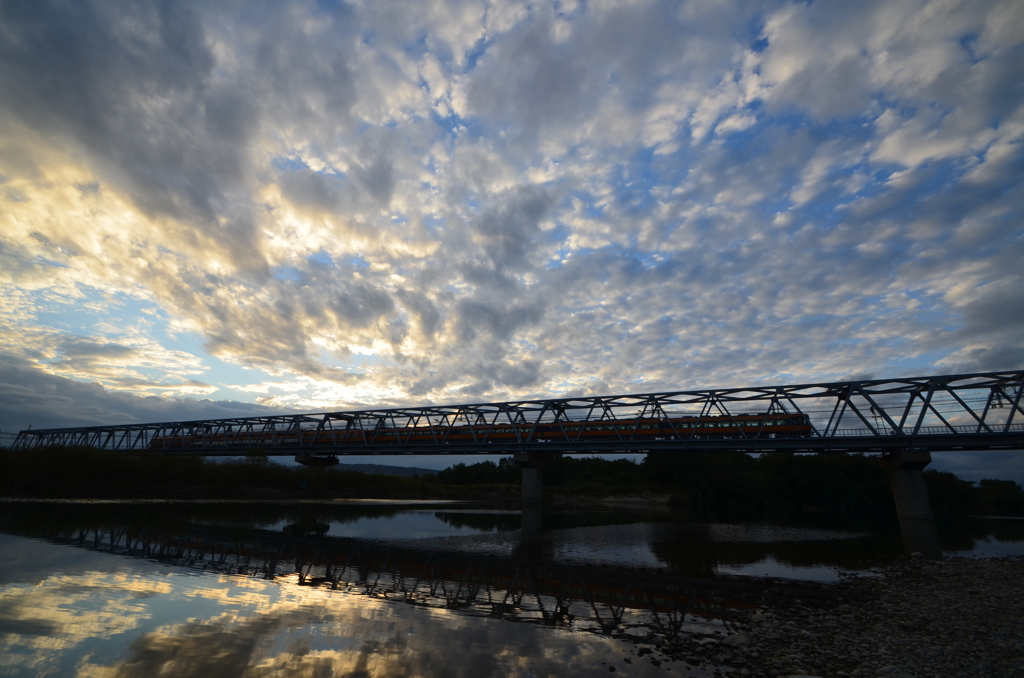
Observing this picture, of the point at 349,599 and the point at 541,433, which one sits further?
the point at 541,433

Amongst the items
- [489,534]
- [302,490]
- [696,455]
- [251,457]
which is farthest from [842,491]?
[251,457]

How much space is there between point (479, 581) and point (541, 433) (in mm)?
42509

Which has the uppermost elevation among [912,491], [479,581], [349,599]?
[912,491]

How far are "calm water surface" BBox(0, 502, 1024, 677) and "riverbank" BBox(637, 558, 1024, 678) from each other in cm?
87

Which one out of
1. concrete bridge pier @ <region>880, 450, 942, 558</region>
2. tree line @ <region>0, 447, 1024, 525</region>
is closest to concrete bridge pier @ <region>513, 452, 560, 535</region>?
tree line @ <region>0, 447, 1024, 525</region>

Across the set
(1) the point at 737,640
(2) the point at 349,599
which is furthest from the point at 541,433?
(1) the point at 737,640

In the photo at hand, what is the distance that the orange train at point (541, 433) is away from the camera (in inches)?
1789

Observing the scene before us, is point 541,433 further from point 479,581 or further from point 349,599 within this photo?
point 349,599

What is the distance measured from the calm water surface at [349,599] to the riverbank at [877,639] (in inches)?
34.3

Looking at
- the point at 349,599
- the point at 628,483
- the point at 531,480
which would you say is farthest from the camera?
the point at 628,483

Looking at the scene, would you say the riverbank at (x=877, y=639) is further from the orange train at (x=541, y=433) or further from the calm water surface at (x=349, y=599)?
the orange train at (x=541, y=433)

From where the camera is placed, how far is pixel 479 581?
16359 millimetres

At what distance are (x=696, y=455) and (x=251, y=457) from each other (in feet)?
252

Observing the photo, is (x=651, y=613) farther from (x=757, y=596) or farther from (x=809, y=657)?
(x=757, y=596)
